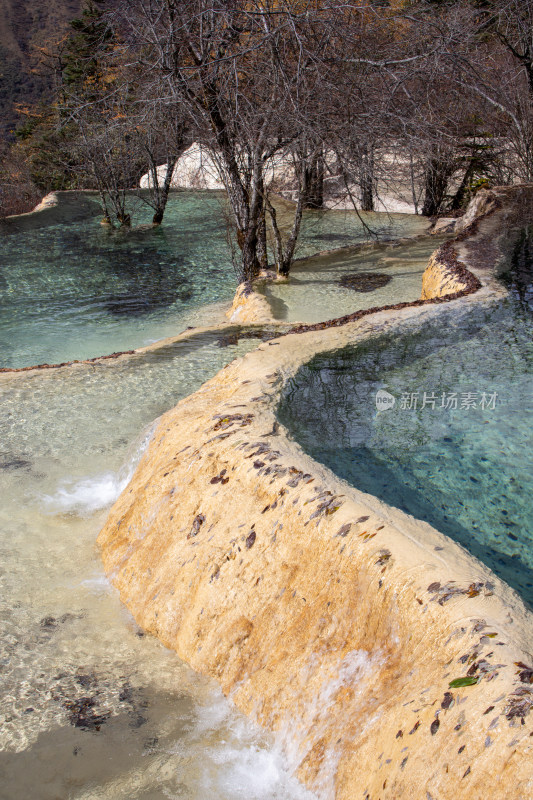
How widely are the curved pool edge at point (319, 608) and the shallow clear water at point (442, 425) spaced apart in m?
0.35

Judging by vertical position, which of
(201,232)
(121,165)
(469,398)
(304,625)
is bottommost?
(304,625)

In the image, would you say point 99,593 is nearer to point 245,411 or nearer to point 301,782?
point 245,411

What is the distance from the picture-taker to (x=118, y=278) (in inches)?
463

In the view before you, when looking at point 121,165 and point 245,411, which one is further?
point 121,165

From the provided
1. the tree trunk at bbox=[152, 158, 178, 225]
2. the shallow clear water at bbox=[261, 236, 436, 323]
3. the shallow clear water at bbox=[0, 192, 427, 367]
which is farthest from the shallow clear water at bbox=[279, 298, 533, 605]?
the tree trunk at bbox=[152, 158, 178, 225]

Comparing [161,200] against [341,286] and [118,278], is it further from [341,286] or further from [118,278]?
[341,286]

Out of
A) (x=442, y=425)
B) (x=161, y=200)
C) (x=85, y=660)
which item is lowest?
(x=85, y=660)

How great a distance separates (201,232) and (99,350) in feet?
24.3

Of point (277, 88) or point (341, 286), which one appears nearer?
point (277, 88)

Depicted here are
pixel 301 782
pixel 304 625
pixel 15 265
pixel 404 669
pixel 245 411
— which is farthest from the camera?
pixel 15 265

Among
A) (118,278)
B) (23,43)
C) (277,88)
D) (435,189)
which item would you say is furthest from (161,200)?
(23,43)

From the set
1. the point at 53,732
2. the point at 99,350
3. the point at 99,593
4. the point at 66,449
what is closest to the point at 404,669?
the point at 53,732

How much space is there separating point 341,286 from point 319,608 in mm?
7112

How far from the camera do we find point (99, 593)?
4.05 metres
